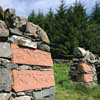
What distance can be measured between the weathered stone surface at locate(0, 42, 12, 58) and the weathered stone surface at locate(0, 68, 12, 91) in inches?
7.1

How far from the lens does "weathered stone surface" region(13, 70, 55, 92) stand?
12.8ft

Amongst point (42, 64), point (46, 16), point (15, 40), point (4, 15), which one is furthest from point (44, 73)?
point (46, 16)

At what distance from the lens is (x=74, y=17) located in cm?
2728

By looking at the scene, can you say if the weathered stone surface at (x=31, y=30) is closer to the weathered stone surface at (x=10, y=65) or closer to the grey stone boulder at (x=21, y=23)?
the grey stone boulder at (x=21, y=23)

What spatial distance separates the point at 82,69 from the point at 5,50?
5.42 meters

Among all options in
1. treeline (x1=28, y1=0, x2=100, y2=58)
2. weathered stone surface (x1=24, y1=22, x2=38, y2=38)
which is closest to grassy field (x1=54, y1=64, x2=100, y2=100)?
weathered stone surface (x1=24, y1=22, x2=38, y2=38)

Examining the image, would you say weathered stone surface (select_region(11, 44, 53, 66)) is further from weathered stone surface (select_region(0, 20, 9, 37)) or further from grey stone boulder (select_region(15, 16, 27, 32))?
grey stone boulder (select_region(15, 16, 27, 32))

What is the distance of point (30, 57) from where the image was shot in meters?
4.24

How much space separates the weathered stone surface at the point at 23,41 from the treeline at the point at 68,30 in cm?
1651

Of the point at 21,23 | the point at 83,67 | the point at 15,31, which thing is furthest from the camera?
the point at 83,67

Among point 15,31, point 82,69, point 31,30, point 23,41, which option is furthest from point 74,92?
point 15,31

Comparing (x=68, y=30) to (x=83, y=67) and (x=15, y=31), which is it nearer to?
(x=83, y=67)

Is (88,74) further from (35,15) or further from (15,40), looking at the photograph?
(35,15)

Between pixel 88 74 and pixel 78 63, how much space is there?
44 cm
